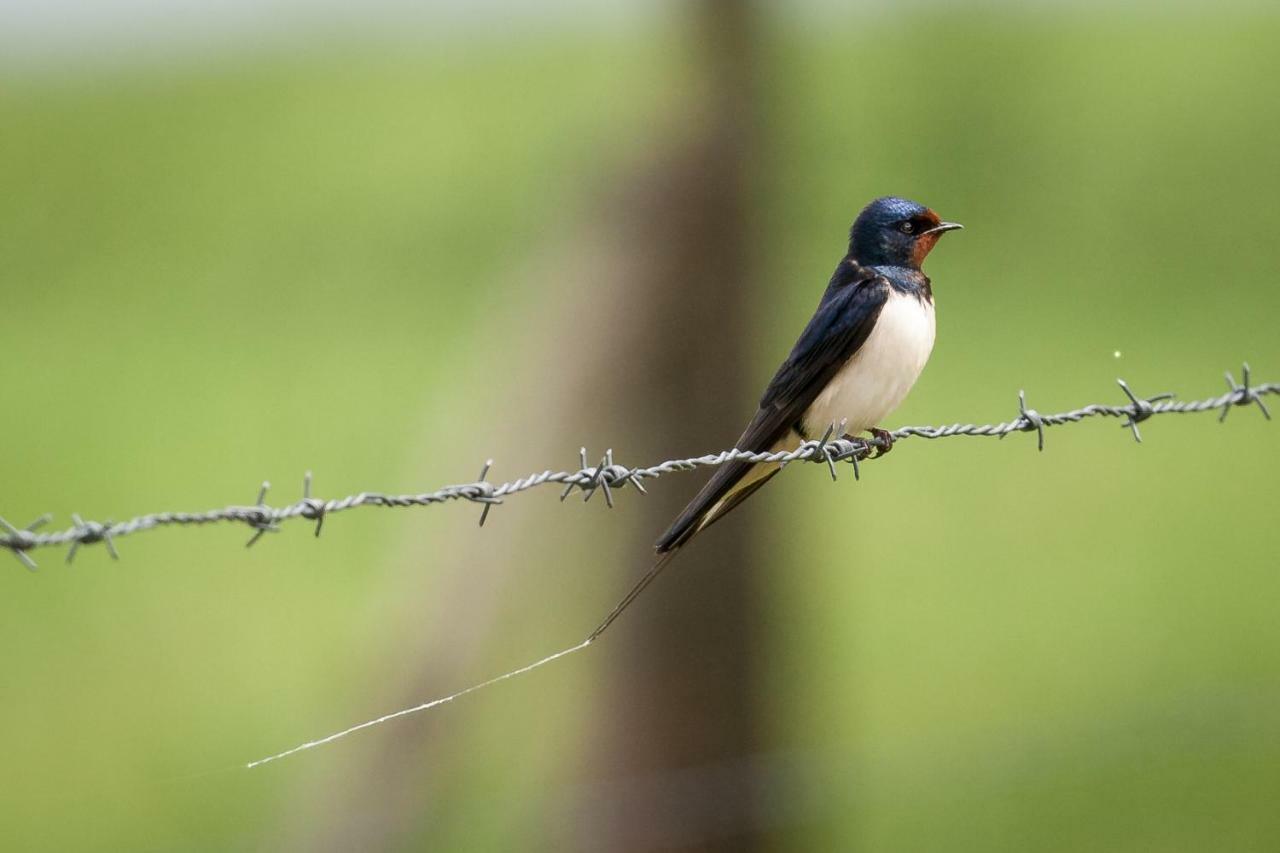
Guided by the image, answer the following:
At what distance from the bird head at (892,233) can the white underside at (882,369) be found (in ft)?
0.40

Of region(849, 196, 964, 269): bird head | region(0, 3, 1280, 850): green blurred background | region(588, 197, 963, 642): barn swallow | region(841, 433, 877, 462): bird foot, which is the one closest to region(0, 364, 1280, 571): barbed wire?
region(841, 433, 877, 462): bird foot

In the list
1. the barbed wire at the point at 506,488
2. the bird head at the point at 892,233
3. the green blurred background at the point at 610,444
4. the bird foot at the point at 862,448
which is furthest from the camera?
the green blurred background at the point at 610,444

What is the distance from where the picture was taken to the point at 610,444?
7.51 meters

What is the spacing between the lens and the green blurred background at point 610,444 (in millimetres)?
7770

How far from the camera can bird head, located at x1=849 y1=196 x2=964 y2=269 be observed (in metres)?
4.59

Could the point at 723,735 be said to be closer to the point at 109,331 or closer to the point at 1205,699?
the point at 1205,699

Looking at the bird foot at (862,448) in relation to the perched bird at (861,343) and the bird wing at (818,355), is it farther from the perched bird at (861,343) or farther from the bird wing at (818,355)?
the bird wing at (818,355)

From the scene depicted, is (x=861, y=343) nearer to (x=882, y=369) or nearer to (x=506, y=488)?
(x=882, y=369)

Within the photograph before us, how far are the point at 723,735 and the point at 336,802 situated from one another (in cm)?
179

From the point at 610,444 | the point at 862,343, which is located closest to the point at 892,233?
the point at 862,343

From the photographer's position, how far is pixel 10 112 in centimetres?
3466

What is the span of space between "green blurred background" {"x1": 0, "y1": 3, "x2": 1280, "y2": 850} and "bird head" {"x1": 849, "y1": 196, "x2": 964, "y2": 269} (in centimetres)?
291

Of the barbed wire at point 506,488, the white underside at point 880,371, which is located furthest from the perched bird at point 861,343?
the barbed wire at point 506,488

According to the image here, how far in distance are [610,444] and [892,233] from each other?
3065mm
